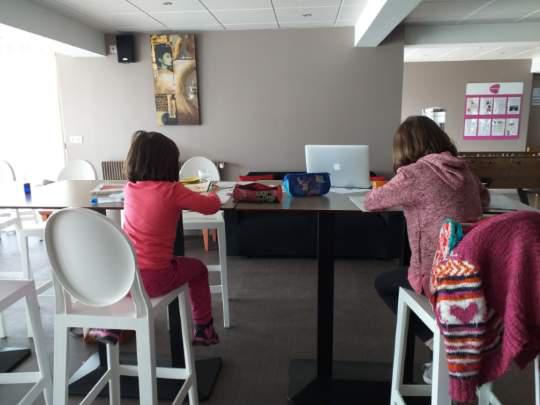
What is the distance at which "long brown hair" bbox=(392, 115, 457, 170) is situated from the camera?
158cm

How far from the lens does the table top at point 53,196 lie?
6.08 feet

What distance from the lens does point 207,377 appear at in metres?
2.11

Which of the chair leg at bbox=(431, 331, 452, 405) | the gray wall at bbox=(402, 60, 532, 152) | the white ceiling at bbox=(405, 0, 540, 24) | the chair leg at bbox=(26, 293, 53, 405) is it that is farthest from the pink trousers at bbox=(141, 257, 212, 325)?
the gray wall at bbox=(402, 60, 532, 152)

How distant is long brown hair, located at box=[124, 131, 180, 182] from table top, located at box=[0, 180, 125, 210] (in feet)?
0.90

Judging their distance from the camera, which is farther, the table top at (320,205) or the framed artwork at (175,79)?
the framed artwork at (175,79)

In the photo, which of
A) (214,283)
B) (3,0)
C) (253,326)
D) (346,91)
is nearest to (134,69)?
(3,0)

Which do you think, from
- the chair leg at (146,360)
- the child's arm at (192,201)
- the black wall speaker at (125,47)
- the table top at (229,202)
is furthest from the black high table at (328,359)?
the black wall speaker at (125,47)

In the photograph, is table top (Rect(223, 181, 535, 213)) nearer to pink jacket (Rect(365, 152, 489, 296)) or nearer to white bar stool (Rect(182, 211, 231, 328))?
pink jacket (Rect(365, 152, 489, 296))

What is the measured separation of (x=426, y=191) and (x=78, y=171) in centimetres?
266

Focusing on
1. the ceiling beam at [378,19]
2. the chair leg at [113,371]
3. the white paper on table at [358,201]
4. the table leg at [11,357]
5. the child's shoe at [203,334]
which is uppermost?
the ceiling beam at [378,19]

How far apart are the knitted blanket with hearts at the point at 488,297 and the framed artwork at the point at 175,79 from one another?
427 centimetres

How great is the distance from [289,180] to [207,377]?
1.09 meters

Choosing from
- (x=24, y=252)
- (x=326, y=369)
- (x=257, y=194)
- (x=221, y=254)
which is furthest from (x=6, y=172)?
(x=326, y=369)

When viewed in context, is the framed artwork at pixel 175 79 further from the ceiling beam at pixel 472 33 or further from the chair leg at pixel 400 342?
the chair leg at pixel 400 342
